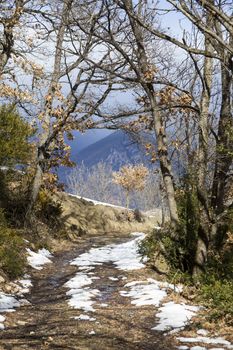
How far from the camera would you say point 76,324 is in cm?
628

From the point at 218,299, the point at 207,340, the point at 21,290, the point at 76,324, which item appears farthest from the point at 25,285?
the point at 207,340

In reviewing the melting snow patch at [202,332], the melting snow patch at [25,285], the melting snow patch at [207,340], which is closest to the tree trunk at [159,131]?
the melting snow patch at [25,285]

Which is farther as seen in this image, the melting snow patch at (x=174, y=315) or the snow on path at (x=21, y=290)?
the snow on path at (x=21, y=290)

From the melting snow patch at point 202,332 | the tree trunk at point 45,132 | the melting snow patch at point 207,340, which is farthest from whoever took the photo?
the tree trunk at point 45,132

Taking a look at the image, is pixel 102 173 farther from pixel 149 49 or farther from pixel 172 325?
pixel 172 325

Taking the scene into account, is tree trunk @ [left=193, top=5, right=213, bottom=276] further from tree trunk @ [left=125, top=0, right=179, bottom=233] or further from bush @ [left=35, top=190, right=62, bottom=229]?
bush @ [left=35, top=190, right=62, bottom=229]

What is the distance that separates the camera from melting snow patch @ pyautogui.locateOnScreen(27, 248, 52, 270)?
36.5 ft

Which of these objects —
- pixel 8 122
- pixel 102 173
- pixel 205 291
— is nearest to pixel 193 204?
pixel 205 291

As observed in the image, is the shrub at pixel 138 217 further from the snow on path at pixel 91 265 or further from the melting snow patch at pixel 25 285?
the melting snow patch at pixel 25 285

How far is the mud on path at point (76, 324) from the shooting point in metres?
5.52

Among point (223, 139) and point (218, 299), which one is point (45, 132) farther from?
point (218, 299)

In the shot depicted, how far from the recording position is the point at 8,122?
1494cm

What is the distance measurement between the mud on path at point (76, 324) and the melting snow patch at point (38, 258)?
182 cm

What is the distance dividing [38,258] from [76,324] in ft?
19.2
